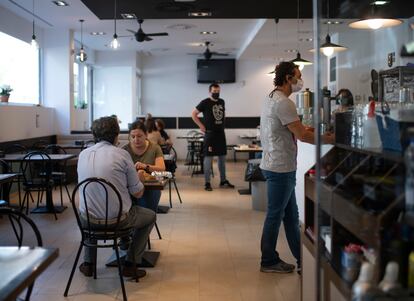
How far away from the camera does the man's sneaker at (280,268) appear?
11.7 feet

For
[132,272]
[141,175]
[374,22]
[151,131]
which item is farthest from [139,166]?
[151,131]

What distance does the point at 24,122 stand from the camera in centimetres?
734

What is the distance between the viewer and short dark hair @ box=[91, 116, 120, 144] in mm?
3224

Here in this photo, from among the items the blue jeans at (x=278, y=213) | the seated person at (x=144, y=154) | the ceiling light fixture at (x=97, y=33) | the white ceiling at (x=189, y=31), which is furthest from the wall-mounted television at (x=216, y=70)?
the blue jeans at (x=278, y=213)

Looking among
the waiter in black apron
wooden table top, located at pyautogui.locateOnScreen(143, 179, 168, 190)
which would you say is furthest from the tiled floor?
the waiter in black apron

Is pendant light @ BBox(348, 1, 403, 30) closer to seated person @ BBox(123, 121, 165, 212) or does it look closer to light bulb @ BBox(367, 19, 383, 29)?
light bulb @ BBox(367, 19, 383, 29)

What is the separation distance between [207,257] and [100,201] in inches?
49.4

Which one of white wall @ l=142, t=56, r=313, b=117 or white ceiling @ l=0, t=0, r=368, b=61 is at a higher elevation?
white ceiling @ l=0, t=0, r=368, b=61

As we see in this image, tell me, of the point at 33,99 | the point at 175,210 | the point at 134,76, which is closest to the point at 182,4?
the point at 175,210

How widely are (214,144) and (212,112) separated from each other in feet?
1.61

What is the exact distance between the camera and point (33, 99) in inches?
328

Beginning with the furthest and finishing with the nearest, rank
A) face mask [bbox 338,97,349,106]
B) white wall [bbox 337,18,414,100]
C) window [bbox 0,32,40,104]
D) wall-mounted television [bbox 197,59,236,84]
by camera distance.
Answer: wall-mounted television [bbox 197,59,236,84] → window [bbox 0,32,40,104] → white wall [bbox 337,18,414,100] → face mask [bbox 338,97,349,106]

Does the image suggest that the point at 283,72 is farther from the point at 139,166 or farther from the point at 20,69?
the point at 20,69

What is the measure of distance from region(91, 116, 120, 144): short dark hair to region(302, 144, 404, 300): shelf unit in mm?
1528
